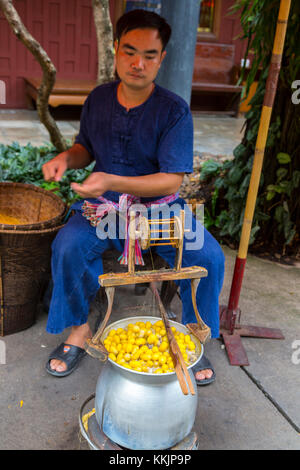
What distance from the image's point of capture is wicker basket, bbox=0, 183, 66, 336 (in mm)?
2322

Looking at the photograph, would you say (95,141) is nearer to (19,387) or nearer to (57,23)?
(19,387)

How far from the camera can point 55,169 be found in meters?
2.25

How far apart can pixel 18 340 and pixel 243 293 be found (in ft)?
5.10

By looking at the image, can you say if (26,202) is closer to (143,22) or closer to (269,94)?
(143,22)

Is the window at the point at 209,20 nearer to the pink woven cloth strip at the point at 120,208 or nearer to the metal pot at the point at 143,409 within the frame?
the pink woven cloth strip at the point at 120,208

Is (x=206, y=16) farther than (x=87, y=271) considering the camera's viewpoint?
Yes

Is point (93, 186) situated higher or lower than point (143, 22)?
lower

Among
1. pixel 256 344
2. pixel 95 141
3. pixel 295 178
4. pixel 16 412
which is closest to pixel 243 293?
pixel 256 344

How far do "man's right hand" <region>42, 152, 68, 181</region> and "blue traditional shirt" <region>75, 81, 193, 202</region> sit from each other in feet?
0.79

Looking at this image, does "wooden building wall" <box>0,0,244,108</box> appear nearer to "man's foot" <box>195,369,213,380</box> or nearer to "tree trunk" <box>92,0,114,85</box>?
"tree trunk" <box>92,0,114,85</box>

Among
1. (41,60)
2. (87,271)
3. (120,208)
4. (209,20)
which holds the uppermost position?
(209,20)

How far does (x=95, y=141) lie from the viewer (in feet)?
8.04

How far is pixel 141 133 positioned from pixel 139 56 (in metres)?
0.37

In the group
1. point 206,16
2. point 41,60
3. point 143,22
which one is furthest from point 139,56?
point 206,16
